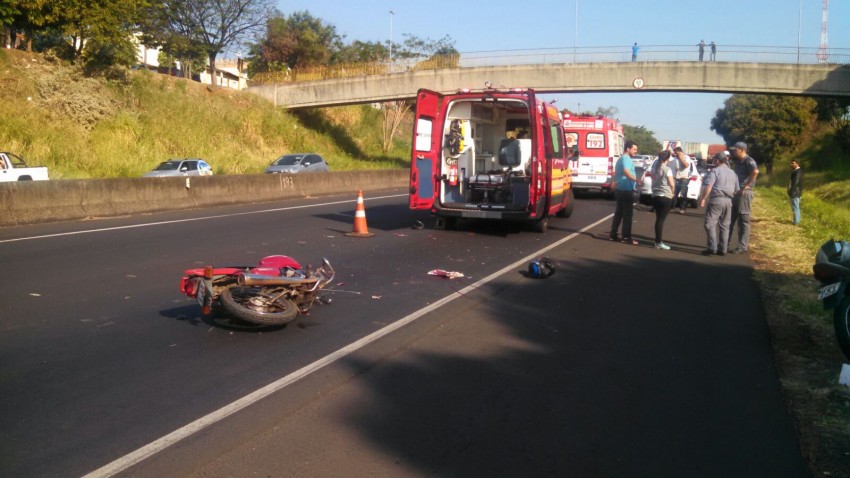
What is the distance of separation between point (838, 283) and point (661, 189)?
7.25 m

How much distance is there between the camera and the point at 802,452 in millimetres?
4727

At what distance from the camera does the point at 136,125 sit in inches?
1302

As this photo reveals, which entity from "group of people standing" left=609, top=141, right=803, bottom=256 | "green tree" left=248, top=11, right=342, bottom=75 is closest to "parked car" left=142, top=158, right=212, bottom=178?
"group of people standing" left=609, top=141, right=803, bottom=256

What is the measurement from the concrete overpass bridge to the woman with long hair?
19320 mm

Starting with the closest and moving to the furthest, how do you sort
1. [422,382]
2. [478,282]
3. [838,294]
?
[422,382] → [838,294] → [478,282]

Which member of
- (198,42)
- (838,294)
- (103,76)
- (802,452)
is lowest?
(802,452)

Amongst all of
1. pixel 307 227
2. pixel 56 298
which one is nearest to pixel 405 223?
pixel 307 227

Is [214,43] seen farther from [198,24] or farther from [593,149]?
[593,149]

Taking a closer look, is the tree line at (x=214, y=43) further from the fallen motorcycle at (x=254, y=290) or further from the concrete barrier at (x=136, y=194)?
the fallen motorcycle at (x=254, y=290)

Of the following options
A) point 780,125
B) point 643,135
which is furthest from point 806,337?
point 643,135

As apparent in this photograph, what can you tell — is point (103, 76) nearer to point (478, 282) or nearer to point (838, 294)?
point (478, 282)

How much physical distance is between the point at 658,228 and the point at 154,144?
1007 inches

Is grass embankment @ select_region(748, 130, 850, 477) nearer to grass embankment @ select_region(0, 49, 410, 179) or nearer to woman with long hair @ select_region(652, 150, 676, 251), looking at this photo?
woman with long hair @ select_region(652, 150, 676, 251)

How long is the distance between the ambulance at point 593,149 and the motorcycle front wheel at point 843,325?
19417mm
